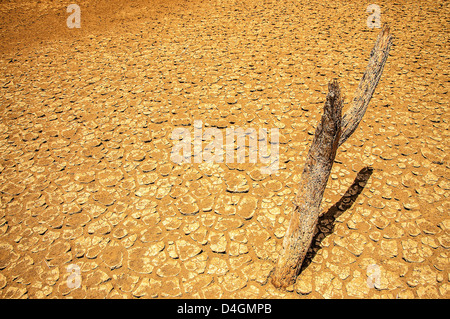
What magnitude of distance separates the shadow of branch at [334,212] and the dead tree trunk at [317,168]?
0.72 feet

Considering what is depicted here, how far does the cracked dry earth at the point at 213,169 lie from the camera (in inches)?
65.6

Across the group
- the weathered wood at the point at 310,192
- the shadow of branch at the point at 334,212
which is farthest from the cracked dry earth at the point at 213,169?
the weathered wood at the point at 310,192

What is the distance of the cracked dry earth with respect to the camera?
1666mm

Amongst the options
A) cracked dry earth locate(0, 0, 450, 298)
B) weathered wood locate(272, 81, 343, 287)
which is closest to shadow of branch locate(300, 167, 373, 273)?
cracked dry earth locate(0, 0, 450, 298)

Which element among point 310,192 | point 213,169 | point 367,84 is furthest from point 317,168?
point 213,169

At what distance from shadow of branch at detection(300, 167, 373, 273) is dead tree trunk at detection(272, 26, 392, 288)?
22 cm

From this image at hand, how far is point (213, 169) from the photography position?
2.29 m

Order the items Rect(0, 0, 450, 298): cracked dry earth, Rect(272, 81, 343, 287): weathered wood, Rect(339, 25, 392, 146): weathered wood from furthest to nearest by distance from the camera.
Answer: Rect(0, 0, 450, 298): cracked dry earth → Rect(339, 25, 392, 146): weathered wood → Rect(272, 81, 343, 287): weathered wood

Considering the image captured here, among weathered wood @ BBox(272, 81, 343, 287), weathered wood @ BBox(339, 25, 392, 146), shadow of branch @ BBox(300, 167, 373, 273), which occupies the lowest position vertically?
shadow of branch @ BBox(300, 167, 373, 273)

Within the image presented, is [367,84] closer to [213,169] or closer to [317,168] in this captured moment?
[317,168]

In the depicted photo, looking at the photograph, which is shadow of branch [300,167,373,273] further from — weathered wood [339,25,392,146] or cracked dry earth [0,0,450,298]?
weathered wood [339,25,392,146]

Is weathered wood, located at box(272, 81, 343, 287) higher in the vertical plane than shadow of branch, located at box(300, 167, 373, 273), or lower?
higher
